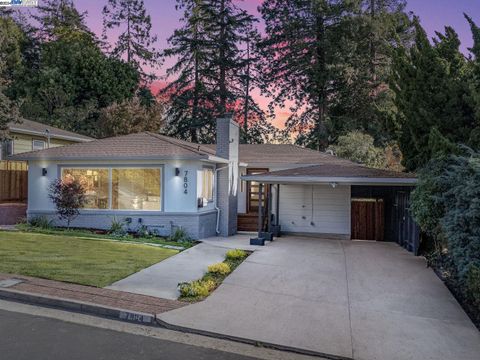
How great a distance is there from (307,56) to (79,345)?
1095 inches

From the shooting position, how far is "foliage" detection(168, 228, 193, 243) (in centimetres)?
1298

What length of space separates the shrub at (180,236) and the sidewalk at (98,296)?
5831 millimetres

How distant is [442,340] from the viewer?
555 cm

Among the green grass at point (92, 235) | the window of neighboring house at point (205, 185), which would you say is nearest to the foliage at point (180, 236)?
the green grass at point (92, 235)

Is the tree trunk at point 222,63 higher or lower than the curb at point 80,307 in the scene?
higher

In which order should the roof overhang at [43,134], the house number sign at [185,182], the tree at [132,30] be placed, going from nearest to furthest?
1. the house number sign at [185,182]
2. the roof overhang at [43,134]
3. the tree at [132,30]

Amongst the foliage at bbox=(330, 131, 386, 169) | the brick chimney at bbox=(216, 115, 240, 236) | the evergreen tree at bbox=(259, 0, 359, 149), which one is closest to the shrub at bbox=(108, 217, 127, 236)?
the brick chimney at bbox=(216, 115, 240, 236)

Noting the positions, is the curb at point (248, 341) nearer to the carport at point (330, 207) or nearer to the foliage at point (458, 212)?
the foliage at point (458, 212)

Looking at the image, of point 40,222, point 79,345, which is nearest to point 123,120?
point 40,222

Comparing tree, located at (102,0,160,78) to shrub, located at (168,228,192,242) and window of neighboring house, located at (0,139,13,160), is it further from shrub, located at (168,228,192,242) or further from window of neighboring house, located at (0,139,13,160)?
shrub, located at (168,228,192,242)

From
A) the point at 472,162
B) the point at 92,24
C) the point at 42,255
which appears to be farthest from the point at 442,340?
the point at 92,24

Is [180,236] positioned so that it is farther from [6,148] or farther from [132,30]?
[132,30]

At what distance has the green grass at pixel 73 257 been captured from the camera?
7777 millimetres

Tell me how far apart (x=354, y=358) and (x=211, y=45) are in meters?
30.4
